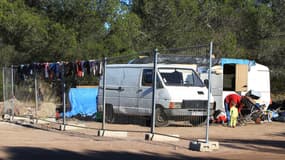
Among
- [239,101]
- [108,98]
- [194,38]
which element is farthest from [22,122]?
[194,38]

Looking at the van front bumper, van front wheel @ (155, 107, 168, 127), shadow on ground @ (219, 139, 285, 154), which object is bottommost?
shadow on ground @ (219, 139, 285, 154)

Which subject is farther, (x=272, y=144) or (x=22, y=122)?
(x=22, y=122)

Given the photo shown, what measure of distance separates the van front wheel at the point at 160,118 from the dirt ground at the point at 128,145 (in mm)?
321

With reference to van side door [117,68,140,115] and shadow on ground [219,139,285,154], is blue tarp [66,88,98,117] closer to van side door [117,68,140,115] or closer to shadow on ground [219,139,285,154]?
van side door [117,68,140,115]

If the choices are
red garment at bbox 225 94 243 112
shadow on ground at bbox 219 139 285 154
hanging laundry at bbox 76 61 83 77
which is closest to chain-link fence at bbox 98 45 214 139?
hanging laundry at bbox 76 61 83 77

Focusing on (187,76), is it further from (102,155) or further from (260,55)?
(260,55)

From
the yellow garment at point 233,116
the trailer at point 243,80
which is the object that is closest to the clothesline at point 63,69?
the yellow garment at point 233,116

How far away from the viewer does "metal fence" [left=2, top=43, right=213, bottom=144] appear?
17.8 meters

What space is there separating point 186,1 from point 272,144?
20.8 m

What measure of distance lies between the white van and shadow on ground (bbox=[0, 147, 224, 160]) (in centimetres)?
508

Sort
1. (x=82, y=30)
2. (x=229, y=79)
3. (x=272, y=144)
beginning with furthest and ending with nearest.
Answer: (x=82, y=30) → (x=229, y=79) → (x=272, y=144)

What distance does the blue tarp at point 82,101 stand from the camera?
23.0 metres

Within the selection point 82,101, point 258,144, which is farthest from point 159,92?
point 82,101

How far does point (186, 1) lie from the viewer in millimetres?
34719
